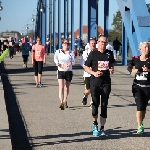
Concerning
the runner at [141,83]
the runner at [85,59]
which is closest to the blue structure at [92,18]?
the runner at [85,59]

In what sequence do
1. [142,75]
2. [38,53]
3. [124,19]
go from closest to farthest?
[142,75], [38,53], [124,19]

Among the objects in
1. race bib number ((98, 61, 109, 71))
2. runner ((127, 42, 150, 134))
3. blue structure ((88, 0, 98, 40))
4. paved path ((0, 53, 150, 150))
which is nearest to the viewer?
paved path ((0, 53, 150, 150))

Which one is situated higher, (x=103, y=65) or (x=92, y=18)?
(x=92, y=18)

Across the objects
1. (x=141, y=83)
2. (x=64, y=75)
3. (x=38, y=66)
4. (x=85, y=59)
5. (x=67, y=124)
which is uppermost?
(x=85, y=59)

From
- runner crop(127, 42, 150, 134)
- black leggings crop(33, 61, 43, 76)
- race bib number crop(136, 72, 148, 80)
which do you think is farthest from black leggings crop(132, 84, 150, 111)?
black leggings crop(33, 61, 43, 76)

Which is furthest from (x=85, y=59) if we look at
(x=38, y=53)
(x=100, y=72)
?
(x=38, y=53)

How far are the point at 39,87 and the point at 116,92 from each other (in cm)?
282

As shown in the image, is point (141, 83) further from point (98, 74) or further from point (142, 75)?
point (98, 74)

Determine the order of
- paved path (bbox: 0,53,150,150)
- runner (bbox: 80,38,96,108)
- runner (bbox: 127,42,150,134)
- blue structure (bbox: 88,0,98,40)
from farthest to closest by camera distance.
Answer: blue structure (bbox: 88,0,98,40) → runner (bbox: 80,38,96,108) → runner (bbox: 127,42,150,134) → paved path (bbox: 0,53,150,150)

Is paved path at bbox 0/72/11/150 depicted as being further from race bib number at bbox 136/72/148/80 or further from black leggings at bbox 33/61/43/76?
black leggings at bbox 33/61/43/76

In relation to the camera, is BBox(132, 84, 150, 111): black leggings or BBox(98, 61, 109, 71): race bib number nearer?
BBox(98, 61, 109, 71): race bib number

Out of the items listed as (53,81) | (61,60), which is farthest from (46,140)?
(53,81)

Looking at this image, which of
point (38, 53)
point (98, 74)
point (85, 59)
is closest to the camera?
point (98, 74)

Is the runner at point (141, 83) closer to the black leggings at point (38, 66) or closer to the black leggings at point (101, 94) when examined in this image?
the black leggings at point (101, 94)
